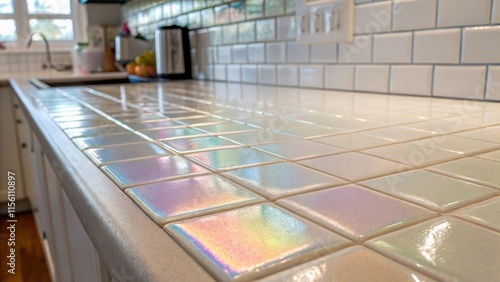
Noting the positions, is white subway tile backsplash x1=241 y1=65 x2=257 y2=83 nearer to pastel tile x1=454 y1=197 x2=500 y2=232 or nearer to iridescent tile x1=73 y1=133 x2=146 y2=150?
iridescent tile x1=73 y1=133 x2=146 y2=150

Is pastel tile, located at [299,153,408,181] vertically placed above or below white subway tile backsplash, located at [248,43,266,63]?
below

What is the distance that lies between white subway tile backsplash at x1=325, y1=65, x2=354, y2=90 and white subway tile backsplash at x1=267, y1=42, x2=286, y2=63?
0.23 m

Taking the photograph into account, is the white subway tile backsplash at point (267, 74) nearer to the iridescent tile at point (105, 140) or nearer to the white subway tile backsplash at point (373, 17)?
the white subway tile backsplash at point (373, 17)

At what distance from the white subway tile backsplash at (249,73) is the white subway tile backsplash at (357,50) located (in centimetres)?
48

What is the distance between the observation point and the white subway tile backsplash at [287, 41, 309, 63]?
1363mm

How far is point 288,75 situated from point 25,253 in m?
1.48

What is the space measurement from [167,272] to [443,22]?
0.92 meters

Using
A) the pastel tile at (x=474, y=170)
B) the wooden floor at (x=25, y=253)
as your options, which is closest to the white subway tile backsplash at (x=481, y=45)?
the pastel tile at (x=474, y=170)

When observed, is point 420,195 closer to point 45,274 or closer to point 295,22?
point 295,22

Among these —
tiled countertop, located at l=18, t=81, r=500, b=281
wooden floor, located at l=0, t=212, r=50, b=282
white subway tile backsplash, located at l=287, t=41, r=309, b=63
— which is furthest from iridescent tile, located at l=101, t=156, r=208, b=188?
wooden floor, located at l=0, t=212, r=50, b=282

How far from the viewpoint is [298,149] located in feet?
1.74

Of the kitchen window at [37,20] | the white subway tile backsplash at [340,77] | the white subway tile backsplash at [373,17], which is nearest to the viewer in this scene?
the white subway tile backsplash at [373,17]

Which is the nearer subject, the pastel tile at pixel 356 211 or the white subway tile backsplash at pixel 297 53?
the pastel tile at pixel 356 211

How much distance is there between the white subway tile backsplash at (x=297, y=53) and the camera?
1.36 metres
